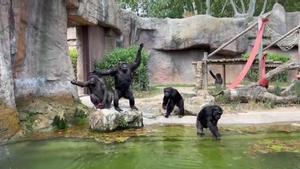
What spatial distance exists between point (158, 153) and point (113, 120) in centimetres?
232

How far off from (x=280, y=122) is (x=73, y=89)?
546cm

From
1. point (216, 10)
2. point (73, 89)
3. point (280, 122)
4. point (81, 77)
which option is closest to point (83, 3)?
point (73, 89)

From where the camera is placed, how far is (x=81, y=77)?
17.4 meters

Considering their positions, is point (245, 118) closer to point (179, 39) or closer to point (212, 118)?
point (212, 118)

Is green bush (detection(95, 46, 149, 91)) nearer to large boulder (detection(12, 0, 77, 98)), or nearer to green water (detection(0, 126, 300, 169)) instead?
large boulder (detection(12, 0, 77, 98))

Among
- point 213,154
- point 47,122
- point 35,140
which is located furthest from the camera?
point 47,122

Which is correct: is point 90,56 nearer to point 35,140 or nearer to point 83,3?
point 83,3

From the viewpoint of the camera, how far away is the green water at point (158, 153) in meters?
6.28

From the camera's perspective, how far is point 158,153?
7.11 m

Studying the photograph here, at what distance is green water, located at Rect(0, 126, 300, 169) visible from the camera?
628 centimetres

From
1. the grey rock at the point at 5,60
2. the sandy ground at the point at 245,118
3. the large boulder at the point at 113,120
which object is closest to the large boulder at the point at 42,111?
the grey rock at the point at 5,60

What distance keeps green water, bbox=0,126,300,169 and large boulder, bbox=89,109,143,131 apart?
0.84m

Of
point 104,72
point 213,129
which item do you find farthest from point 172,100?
point 213,129

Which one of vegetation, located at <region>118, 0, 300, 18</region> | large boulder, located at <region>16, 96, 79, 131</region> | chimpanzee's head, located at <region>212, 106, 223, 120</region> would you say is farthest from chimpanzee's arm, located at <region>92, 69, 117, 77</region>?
vegetation, located at <region>118, 0, 300, 18</region>
